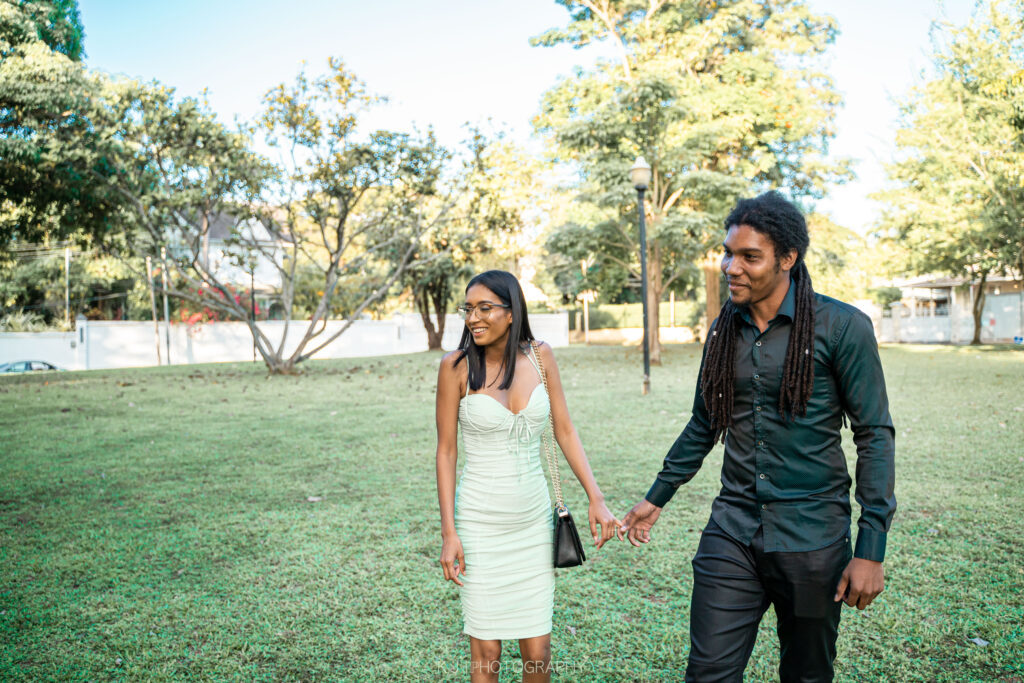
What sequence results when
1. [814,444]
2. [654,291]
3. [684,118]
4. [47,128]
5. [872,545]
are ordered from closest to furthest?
[872,545]
[814,444]
[47,128]
[684,118]
[654,291]

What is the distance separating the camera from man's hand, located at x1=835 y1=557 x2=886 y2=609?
2.20 metres

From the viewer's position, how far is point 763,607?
2.45 meters

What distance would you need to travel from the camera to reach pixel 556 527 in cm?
279

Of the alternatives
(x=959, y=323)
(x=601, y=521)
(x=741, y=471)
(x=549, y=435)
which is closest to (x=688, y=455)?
(x=741, y=471)

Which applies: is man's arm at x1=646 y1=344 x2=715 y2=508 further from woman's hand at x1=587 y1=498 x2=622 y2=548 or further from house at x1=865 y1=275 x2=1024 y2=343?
house at x1=865 y1=275 x2=1024 y2=343

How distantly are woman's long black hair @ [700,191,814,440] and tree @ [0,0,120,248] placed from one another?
12.8 m

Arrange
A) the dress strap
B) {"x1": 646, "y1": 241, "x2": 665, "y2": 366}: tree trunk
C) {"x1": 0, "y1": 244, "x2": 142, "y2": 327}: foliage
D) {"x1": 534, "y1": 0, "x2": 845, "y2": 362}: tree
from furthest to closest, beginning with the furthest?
{"x1": 0, "y1": 244, "x2": 142, "y2": 327}: foliage, {"x1": 646, "y1": 241, "x2": 665, "y2": 366}: tree trunk, {"x1": 534, "y1": 0, "x2": 845, "y2": 362}: tree, the dress strap

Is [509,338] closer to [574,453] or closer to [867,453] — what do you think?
[574,453]

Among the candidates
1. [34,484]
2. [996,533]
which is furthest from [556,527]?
[34,484]

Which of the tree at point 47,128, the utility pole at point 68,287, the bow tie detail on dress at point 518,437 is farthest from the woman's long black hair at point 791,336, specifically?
the utility pole at point 68,287

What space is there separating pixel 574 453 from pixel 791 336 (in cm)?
103

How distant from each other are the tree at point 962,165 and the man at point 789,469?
58.2ft

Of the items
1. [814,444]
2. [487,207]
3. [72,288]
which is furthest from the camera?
[72,288]

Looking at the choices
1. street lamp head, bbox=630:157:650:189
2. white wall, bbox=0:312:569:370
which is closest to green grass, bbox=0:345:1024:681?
street lamp head, bbox=630:157:650:189
